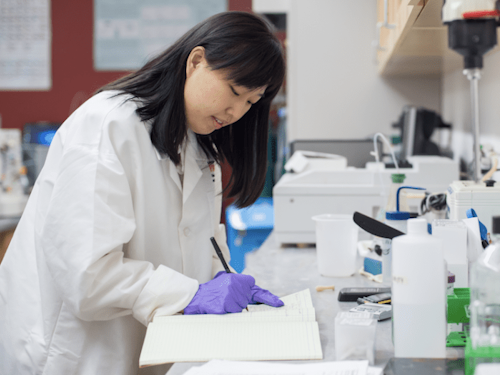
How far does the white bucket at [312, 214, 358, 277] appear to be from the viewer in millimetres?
1289

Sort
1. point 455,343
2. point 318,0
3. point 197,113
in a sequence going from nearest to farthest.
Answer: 1. point 455,343
2. point 197,113
3. point 318,0

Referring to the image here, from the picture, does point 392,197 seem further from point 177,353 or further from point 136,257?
point 177,353

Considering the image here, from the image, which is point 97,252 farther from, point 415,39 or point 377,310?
point 415,39

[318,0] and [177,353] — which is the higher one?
[318,0]

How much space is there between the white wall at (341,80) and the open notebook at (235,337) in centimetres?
212

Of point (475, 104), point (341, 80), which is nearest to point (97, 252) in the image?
point (475, 104)

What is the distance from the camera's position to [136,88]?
1079mm

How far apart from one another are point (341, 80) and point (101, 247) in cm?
227

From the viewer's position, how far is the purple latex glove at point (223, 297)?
0.87 m

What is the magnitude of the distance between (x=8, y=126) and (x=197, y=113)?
170 inches

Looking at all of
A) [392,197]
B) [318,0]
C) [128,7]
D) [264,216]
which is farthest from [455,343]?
[128,7]

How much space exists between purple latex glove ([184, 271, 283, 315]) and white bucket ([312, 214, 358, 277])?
1.27 feet

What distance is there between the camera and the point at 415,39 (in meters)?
1.54

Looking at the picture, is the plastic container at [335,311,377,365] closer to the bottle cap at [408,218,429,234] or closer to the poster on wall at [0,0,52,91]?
the bottle cap at [408,218,429,234]
